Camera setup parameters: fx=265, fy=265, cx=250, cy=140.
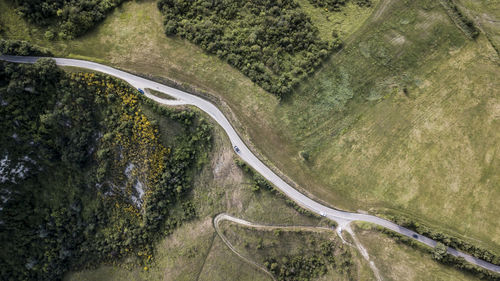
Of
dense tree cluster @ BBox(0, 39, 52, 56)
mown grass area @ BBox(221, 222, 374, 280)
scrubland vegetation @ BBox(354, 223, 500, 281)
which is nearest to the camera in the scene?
scrubland vegetation @ BBox(354, 223, 500, 281)

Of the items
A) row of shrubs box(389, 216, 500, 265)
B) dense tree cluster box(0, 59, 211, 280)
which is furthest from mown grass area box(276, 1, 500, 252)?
dense tree cluster box(0, 59, 211, 280)

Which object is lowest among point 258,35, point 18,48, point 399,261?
point 18,48

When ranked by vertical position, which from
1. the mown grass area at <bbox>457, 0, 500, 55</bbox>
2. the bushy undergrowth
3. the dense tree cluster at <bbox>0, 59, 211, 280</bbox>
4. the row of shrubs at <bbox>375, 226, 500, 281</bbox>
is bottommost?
the dense tree cluster at <bbox>0, 59, 211, 280</bbox>

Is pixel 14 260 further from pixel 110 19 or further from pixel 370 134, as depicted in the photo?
pixel 370 134

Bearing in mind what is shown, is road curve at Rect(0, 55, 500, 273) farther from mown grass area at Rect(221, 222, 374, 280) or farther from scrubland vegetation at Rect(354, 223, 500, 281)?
mown grass area at Rect(221, 222, 374, 280)

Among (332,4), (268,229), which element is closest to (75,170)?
(268,229)

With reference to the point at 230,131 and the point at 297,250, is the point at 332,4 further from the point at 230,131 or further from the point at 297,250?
the point at 297,250

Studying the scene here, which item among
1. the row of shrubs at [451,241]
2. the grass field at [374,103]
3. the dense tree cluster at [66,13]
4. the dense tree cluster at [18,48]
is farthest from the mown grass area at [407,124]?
the dense tree cluster at [18,48]
